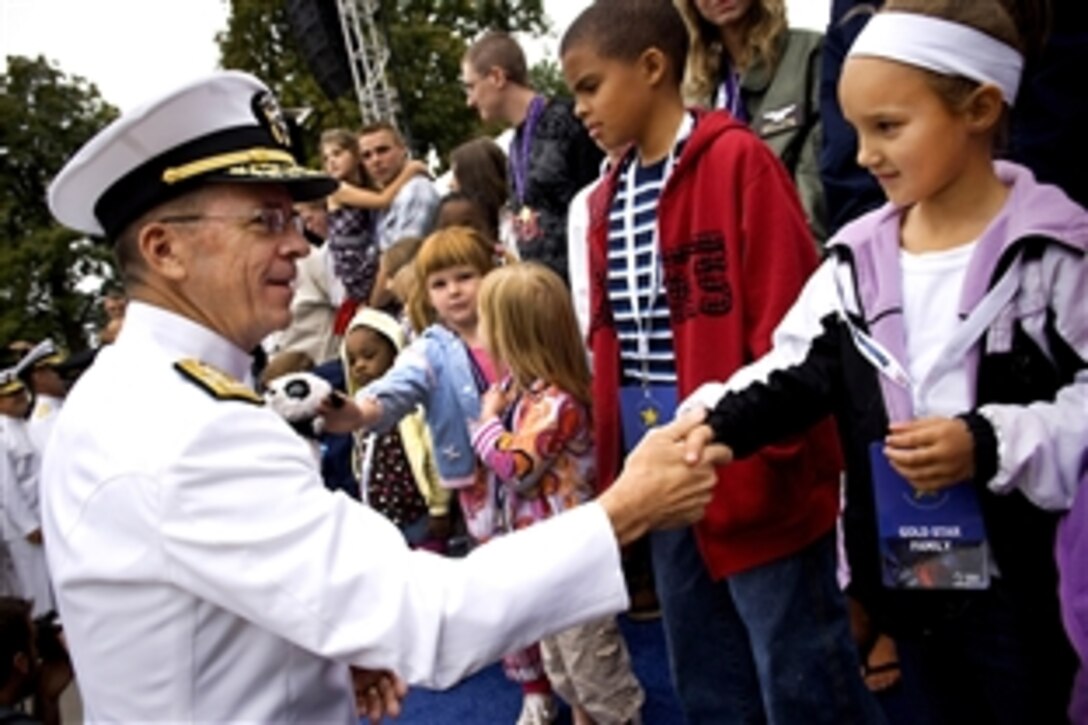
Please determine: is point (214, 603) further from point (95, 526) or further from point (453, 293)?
point (453, 293)

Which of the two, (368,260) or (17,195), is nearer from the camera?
(368,260)

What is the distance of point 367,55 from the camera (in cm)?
1811

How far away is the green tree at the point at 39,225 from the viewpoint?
95.5ft

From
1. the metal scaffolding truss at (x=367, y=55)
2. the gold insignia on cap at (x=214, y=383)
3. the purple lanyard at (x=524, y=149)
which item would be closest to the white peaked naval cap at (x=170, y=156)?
the gold insignia on cap at (x=214, y=383)

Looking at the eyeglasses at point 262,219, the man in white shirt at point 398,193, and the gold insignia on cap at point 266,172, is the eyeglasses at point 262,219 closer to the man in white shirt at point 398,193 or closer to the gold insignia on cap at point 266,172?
the gold insignia on cap at point 266,172

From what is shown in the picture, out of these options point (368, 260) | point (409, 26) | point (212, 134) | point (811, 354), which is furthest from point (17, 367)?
point (409, 26)

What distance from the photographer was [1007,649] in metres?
1.67

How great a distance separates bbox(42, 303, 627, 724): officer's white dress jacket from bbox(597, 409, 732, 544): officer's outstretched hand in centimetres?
7

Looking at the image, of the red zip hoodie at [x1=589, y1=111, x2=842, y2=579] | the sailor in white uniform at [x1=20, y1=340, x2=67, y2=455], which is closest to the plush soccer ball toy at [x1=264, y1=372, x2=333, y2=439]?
the red zip hoodie at [x1=589, y1=111, x2=842, y2=579]

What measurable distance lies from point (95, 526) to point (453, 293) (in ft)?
7.35

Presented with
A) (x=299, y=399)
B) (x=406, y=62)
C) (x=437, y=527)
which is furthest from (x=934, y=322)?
(x=406, y=62)

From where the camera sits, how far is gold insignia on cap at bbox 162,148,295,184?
5.39 ft

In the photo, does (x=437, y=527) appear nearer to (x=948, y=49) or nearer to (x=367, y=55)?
(x=948, y=49)

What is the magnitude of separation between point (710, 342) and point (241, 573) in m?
1.20
